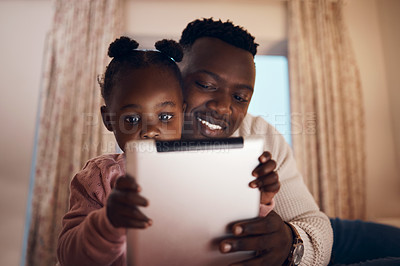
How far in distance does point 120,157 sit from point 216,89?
514 millimetres

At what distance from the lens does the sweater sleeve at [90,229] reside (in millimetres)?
618

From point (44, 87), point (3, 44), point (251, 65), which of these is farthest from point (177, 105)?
point (3, 44)

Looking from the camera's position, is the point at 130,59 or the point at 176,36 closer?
the point at 130,59

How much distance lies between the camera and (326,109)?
9.89 ft

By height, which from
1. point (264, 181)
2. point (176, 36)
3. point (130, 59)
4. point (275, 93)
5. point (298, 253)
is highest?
point (176, 36)

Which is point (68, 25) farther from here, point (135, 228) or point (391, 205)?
point (391, 205)

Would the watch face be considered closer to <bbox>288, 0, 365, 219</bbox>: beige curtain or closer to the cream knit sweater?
the cream knit sweater

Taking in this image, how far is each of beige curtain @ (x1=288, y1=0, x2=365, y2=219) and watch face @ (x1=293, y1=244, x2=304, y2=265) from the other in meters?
2.17

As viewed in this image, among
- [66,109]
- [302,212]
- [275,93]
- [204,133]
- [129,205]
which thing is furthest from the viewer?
[275,93]

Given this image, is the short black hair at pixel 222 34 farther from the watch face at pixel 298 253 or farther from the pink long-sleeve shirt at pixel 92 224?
the watch face at pixel 298 253

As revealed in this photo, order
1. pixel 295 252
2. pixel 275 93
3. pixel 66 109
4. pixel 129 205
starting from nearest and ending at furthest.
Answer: pixel 129 205 < pixel 295 252 < pixel 66 109 < pixel 275 93

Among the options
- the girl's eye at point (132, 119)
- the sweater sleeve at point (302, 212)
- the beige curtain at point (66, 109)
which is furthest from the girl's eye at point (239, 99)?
the beige curtain at point (66, 109)

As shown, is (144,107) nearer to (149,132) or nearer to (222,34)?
(149,132)

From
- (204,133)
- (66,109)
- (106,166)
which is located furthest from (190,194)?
(66,109)
